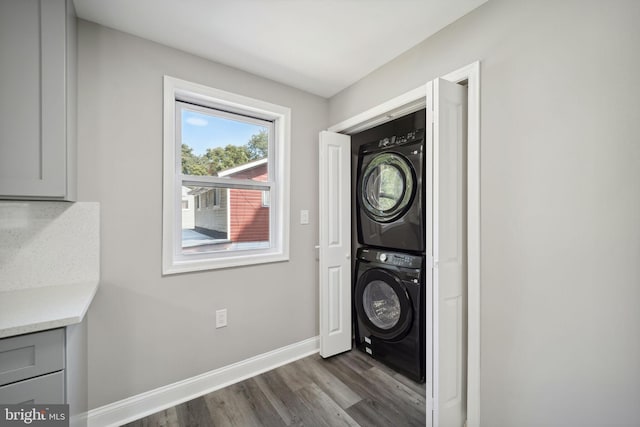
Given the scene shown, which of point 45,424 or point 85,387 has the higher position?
point 45,424

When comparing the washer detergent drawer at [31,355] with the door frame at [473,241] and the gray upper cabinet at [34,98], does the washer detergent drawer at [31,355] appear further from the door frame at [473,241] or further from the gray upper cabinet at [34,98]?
the door frame at [473,241]

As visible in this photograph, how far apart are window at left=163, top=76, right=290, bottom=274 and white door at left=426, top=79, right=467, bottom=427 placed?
1.27 m

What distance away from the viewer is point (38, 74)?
1.15 m

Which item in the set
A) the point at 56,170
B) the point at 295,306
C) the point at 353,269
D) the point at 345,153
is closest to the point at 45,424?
the point at 56,170

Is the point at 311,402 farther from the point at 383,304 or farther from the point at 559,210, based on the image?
the point at 559,210

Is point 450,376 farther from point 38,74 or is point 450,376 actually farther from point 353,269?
point 38,74

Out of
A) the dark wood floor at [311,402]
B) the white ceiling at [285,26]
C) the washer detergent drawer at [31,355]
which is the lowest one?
the dark wood floor at [311,402]

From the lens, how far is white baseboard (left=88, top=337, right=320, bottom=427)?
1.55 meters

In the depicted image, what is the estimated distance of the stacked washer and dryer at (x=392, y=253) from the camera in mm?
1841

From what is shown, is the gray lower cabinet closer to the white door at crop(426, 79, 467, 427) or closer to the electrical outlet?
the electrical outlet

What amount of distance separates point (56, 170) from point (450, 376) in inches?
87.1

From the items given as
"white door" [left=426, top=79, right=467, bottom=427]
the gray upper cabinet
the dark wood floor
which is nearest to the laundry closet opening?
the dark wood floor

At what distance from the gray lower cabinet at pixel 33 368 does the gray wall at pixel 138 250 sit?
0.62 meters

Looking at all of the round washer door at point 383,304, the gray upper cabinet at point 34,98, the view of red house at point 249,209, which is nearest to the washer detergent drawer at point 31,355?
the gray upper cabinet at point 34,98
